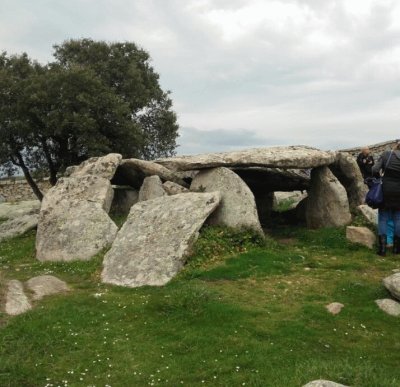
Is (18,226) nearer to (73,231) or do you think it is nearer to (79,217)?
(79,217)

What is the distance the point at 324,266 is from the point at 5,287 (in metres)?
8.56

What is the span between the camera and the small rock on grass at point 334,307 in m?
10.9

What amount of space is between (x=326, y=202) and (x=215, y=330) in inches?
445

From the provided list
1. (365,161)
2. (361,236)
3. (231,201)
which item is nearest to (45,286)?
(231,201)

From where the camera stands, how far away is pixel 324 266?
581 inches

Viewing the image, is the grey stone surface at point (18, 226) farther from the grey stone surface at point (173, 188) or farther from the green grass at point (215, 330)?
the green grass at point (215, 330)

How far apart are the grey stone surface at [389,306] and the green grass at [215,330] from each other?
0.18m

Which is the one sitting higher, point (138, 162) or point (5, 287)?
point (138, 162)

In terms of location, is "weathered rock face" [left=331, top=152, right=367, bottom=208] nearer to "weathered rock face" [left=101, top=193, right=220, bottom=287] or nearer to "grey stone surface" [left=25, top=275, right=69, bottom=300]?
"weathered rock face" [left=101, top=193, right=220, bottom=287]

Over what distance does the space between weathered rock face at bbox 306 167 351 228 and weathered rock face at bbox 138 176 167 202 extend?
19.5ft

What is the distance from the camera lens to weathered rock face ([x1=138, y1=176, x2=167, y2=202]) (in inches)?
777

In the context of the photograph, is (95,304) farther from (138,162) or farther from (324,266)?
(138,162)

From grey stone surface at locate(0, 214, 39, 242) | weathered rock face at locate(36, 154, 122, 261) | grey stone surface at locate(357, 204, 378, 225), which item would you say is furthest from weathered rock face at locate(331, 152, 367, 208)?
grey stone surface at locate(0, 214, 39, 242)

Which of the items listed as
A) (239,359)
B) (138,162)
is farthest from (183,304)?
(138,162)
